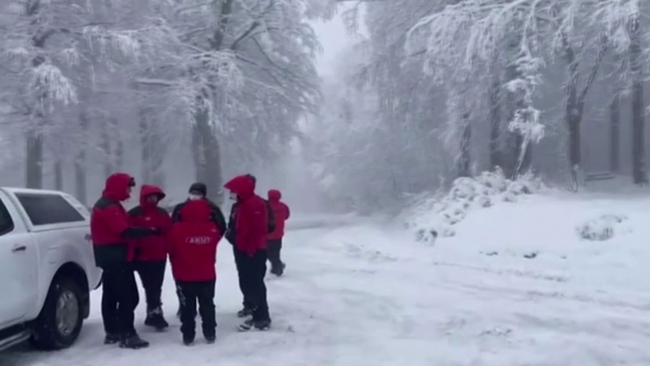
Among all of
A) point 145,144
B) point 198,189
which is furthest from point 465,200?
point 145,144

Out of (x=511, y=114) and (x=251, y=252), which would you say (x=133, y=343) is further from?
(x=511, y=114)

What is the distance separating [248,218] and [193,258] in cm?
96

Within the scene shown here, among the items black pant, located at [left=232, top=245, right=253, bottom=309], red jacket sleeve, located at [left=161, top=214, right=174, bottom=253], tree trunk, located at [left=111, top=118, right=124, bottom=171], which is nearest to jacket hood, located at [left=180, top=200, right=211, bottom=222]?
red jacket sleeve, located at [left=161, top=214, right=174, bottom=253]

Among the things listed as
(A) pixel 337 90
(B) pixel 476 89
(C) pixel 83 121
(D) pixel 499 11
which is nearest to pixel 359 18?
(B) pixel 476 89

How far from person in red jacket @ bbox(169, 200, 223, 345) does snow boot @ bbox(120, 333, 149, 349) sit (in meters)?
0.43

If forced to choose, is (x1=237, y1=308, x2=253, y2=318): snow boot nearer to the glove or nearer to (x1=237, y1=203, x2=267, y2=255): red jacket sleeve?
the glove

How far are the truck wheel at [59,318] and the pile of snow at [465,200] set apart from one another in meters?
11.1

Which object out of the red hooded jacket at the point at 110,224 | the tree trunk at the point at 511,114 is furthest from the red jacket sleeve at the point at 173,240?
the tree trunk at the point at 511,114

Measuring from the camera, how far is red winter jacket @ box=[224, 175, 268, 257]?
938 cm

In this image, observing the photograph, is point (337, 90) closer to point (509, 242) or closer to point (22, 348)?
point (509, 242)

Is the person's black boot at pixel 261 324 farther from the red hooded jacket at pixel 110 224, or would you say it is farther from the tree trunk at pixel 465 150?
the tree trunk at pixel 465 150

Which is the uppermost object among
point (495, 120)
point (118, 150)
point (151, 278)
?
point (495, 120)

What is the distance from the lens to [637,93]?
24188mm

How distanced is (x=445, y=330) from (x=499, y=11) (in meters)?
13.0
